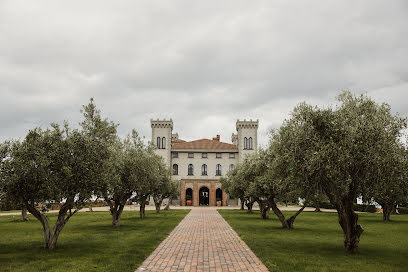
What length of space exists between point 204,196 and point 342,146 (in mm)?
66777

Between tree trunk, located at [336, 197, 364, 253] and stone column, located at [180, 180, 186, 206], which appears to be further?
stone column, located at [180, 180, 186, 206]

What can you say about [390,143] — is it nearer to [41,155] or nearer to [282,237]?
[282,237]

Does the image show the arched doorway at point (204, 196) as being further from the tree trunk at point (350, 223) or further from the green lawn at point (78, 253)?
the tree trunk at point (350, 223)

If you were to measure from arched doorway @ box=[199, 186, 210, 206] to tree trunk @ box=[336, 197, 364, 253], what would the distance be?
63.7 metres

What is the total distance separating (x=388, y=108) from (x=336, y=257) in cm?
587

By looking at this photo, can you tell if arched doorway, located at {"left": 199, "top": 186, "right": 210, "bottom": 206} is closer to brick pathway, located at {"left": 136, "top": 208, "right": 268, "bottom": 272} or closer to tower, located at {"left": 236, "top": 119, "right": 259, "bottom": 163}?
tower, located at {"left": 236, "top": 119, "right": 259, "bottom": 163}

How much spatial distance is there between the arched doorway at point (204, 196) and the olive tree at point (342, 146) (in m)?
63.8

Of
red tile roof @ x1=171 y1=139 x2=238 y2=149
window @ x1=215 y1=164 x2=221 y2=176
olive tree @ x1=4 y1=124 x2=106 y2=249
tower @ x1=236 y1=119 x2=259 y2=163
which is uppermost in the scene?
tower @ x1=236 y1=119 x2=259 y2=163

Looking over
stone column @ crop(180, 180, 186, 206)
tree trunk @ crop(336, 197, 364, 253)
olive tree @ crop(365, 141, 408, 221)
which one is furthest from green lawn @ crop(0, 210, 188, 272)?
stone column @ crop(180, 180, 186, 206)

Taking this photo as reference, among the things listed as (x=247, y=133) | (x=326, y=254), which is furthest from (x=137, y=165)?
(x=247, y=133)

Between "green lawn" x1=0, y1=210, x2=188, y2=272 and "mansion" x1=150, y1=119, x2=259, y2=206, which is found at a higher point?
"mansion" x1=150, y1=119, x2=259, y2=206

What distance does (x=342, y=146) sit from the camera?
1342cm

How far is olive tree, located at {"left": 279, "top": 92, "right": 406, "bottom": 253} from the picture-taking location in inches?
527

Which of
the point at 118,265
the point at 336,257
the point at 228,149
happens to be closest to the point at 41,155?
the point at 118,265
